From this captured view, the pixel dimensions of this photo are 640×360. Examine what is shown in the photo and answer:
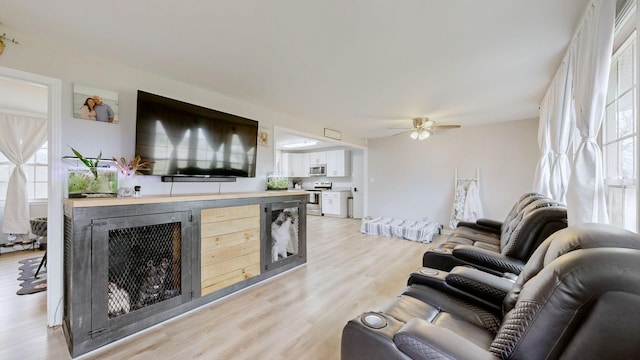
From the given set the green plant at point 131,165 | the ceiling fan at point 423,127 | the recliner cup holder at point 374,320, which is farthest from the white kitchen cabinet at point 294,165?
the recliner cup holder at point 374,320

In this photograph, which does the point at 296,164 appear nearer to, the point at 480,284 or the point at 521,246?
the point at 521,246

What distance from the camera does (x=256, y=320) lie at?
7.13 ft

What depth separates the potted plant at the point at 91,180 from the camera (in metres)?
2.04

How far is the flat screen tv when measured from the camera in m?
2.37

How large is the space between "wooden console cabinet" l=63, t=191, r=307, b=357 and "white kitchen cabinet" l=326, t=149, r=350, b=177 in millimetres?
4949

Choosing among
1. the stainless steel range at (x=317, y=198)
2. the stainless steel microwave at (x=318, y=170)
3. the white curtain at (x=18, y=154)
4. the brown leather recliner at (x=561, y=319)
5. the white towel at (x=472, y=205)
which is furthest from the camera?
the stainless steel range at (x=317, y=198)

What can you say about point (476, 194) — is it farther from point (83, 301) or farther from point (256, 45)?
point (83, 301)

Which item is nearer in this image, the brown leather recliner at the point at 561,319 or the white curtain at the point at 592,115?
the brown leather recliner at the point at 561,319

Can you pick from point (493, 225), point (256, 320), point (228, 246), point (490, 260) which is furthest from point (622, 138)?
point (228, 246)

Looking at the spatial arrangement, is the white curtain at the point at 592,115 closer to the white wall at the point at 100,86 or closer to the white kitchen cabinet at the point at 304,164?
the white wall at the point at 100,86

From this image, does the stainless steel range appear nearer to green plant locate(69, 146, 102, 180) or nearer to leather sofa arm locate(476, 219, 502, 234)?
leather sofa arm locate(476, 219, 502, 234)

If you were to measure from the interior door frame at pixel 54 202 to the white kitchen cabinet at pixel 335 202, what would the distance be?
6280 millimetres

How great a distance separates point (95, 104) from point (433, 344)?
306 centimetres

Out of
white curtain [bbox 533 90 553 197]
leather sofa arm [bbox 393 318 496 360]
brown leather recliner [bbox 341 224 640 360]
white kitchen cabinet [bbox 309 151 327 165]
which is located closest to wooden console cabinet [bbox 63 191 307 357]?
brown leather recliner [bbox 341 224 640 360]
